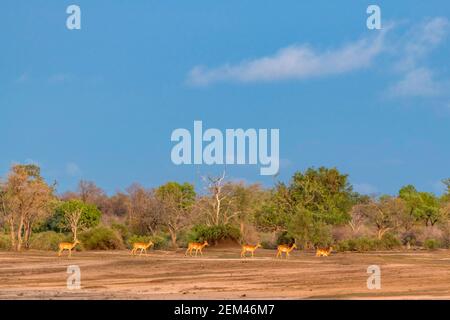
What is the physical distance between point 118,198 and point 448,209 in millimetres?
53592

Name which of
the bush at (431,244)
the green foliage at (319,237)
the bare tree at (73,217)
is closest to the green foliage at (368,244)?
the green foliage at (319,237)

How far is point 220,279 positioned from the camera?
965 inches

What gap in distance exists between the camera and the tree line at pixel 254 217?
49.8 meters

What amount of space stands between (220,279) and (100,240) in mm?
24709

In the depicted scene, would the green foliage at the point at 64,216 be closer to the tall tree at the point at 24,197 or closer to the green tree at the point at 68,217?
the green tree at the point at 68,217

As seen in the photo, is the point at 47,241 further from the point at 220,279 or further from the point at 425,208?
the point at 425,208

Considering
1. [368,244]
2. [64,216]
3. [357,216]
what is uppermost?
[357,216]

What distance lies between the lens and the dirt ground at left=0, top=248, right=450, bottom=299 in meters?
19.8

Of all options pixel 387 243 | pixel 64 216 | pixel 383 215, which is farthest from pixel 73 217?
pixel 383 215

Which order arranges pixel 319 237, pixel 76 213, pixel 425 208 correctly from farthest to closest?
pixel 425 208 → pixel 76 213 → pixel 319 237

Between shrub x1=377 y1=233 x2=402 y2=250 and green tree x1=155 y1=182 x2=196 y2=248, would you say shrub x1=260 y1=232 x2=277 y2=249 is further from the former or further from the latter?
shrub x1=377 y1=233 x2=402 y2=250

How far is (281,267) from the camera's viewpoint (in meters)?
30.1
